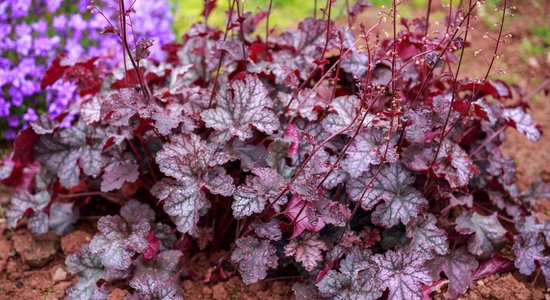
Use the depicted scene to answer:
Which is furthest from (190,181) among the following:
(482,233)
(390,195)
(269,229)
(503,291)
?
(503,291)

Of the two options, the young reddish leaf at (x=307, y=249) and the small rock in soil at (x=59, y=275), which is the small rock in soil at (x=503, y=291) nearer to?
the young reddish leaf at (x=307, y=249)

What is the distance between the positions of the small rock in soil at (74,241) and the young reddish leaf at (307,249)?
3.68ft

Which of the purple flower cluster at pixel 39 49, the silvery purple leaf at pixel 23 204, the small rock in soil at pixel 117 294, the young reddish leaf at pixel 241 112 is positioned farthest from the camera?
the purple flower cluster at pixel 39 49

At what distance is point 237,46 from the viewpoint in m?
2.60

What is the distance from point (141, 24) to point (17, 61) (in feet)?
2.62

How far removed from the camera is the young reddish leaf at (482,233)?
8.61 ft

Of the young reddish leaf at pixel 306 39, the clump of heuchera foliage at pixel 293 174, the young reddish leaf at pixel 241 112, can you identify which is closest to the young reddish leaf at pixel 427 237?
the clump of heuchera foliage at pixel 293 174

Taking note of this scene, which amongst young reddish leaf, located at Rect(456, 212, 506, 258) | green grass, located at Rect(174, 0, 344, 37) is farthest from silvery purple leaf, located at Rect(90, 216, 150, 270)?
green grass, located at Rect(174, 0, 344, 37)

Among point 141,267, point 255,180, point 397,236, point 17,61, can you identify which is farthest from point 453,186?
point 17,61

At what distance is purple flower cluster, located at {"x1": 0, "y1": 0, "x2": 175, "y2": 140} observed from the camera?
134 inches

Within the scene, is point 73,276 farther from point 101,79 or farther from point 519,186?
point 519,186

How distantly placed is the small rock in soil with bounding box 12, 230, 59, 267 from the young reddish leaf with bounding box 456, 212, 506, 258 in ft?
6.22

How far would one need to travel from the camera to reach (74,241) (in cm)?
289

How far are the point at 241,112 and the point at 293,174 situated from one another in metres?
0.34
